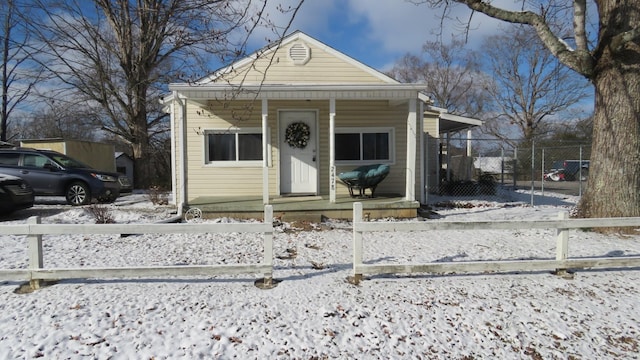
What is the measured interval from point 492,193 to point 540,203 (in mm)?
1911

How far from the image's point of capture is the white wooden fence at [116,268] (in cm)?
364

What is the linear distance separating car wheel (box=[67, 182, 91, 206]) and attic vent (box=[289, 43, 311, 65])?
6.88 meters

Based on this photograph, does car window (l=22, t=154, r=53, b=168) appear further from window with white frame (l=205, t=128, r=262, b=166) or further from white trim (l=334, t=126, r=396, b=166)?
white trim (l=334, t=126, r=396, b=166)

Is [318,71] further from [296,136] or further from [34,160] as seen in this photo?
[34,160]

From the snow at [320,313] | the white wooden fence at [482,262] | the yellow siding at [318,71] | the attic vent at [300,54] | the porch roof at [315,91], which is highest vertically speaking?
the attic vent at [300,54]

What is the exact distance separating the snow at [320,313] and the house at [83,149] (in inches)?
489

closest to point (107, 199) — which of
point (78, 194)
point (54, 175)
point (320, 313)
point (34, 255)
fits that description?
point (78, 194)

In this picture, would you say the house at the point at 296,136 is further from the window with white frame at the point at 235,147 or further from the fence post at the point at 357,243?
the fence post at the point at 357,243

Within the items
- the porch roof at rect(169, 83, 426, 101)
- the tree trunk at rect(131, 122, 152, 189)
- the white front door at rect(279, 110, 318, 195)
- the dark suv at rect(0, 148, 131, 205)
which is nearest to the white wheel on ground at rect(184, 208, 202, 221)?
the white front door at rect(279, 110, 318, 195)

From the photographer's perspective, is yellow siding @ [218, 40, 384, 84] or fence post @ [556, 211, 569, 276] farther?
yellow siding @ [218, 40, 384, 84]

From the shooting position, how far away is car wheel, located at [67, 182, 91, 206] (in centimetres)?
966

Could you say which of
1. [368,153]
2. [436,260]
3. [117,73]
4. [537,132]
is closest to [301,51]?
[368,153]

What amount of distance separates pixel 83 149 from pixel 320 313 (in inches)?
663

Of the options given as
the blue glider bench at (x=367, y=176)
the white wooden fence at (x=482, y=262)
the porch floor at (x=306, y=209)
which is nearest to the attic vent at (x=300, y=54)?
the blue glider bench at (x=367, y=176)
